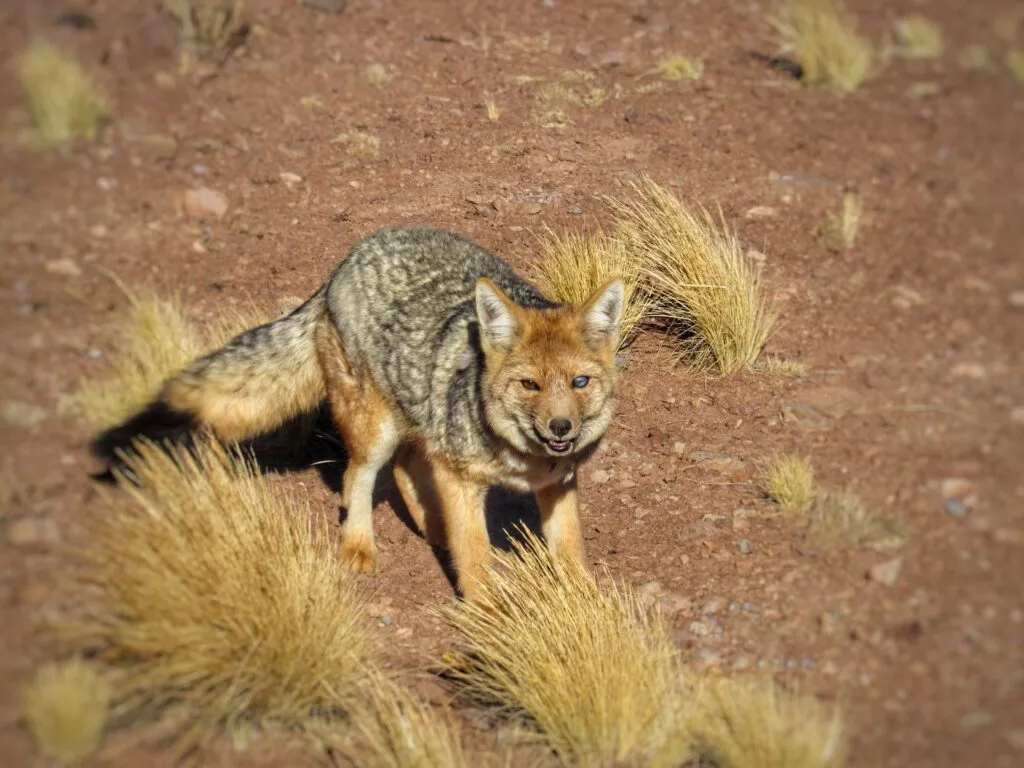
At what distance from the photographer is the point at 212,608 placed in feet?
14.8

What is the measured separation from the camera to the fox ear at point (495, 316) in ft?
17.0

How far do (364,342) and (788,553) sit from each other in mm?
2737

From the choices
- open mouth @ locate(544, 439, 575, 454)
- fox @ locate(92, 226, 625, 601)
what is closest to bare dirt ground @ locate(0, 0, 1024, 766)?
fox @ locate(92, 226, 625, 601)

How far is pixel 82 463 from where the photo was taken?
5793 millimetres

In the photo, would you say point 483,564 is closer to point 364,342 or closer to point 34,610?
point 364,342

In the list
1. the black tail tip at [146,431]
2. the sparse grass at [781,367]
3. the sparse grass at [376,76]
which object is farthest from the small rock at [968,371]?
the sparse grass at [376,76]

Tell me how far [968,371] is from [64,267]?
6.89m

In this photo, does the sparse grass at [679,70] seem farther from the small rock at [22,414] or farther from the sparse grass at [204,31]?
the small rock at [22,414]

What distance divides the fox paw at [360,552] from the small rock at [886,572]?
2874 mm

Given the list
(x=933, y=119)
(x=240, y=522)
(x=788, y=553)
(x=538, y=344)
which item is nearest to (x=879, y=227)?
(x=933, y=119)

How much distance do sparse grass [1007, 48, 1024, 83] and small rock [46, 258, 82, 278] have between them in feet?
32.5

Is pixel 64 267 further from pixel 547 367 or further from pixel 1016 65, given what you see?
pixel 1016 65

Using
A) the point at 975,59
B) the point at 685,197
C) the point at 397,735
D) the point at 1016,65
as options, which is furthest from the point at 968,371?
the point at 975,59

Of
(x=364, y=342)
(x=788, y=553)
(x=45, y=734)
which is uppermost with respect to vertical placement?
(x=364, y=342)
